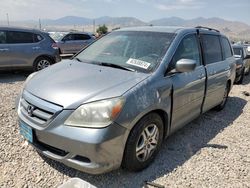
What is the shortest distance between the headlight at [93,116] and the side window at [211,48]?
257 cm

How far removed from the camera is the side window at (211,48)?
4891mm

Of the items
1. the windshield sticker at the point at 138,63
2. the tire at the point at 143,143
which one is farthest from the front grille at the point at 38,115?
the windshield sticker at the point at 138,63

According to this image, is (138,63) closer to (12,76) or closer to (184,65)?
(184,65)

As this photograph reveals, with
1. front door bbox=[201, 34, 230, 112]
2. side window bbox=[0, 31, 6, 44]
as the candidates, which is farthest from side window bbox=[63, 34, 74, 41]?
front door bbox=[201, 34, 230, 112]

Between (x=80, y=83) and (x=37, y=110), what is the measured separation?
0.55 metres

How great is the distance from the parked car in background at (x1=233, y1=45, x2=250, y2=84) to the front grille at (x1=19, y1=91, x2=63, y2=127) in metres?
8.57

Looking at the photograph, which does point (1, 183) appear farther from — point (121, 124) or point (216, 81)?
point (216, 81)

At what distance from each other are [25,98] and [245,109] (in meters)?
5.29

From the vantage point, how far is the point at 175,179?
342 centimetres

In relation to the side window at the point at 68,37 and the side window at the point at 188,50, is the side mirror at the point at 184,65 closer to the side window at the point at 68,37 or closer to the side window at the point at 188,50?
the side window at the point at 188,50

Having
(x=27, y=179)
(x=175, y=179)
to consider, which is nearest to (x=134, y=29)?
(x=175, y=179)

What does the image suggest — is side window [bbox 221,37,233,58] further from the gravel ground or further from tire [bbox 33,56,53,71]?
tire [bbox 33,56,53,71]

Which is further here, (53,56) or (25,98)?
(53,56)

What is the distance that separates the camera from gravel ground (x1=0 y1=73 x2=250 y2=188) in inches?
128
